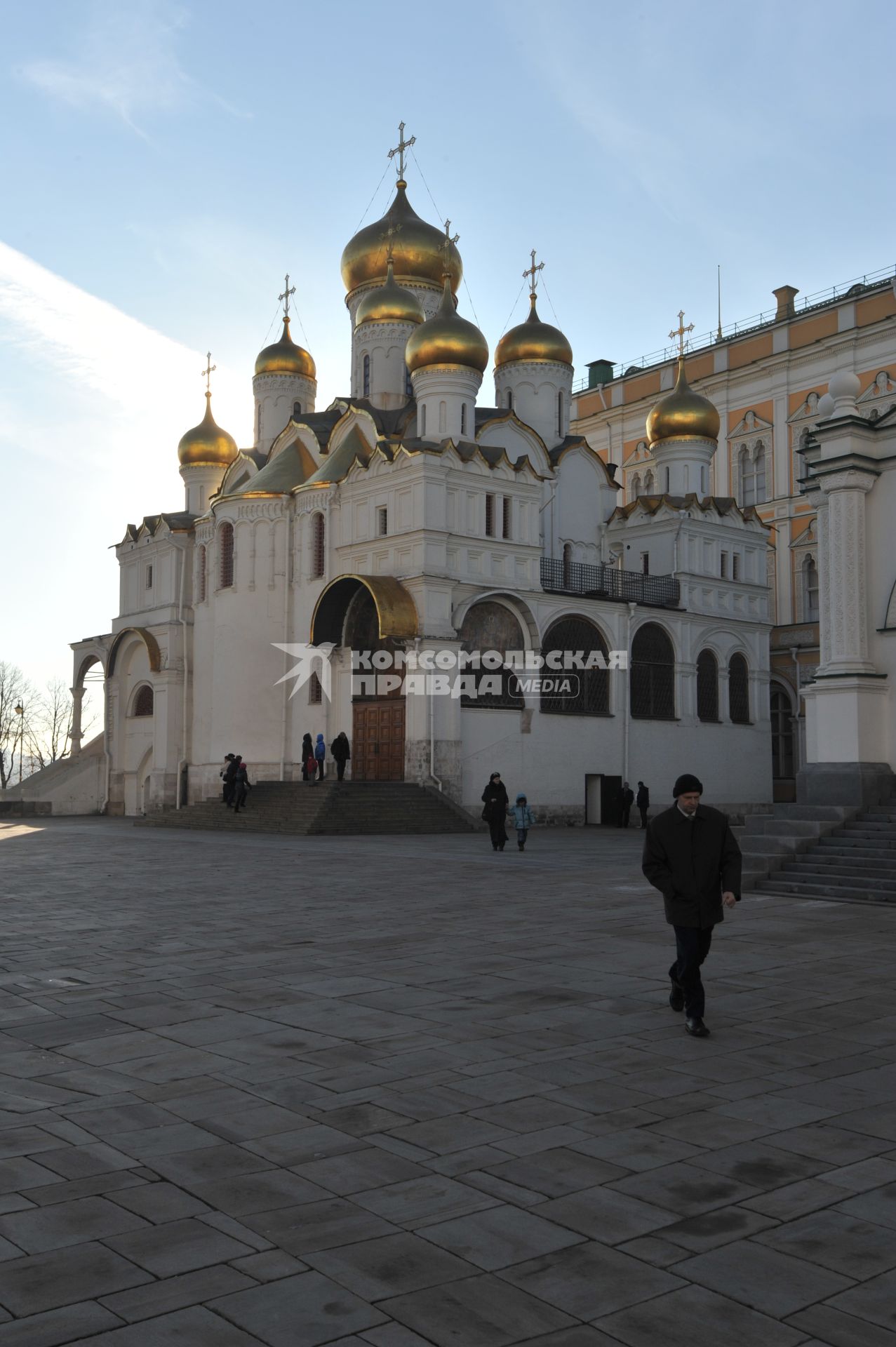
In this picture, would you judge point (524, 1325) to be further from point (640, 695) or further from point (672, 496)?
point (672, 496)

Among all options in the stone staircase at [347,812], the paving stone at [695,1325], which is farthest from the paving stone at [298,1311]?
the stone staircase at [347,812]

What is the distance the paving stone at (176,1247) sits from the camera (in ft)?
11.1

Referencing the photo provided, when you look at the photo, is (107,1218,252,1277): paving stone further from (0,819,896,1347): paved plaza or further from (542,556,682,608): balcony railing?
(542,556,682,608): balcony railing

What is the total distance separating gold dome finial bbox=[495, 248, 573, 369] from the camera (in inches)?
1273

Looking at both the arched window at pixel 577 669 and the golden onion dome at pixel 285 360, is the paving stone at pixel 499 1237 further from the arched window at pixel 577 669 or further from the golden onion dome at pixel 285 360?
the golden onion dome at pixel 285 360

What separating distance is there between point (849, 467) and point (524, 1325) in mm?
12171

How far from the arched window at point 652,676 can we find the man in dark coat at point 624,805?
252 cm

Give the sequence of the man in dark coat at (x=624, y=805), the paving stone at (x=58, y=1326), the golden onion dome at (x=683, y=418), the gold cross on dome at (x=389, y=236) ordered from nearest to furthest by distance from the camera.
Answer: the paving stone at (x=58, y=1326) < the man in dark coat at (x=624, y=805) < the gold cross on dome at (x=389, y=236) < the golden onion dome at (x=683, y=418)

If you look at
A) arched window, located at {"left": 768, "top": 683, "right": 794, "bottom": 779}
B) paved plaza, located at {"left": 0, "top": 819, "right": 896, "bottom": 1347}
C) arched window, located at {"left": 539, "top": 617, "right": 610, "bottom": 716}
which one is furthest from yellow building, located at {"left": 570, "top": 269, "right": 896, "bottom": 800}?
paved plaza, located at {"left": 0, "top": 819, "right": 896, "bottom": 1347}

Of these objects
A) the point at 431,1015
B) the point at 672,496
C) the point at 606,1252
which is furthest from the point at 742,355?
the point at 606,1252

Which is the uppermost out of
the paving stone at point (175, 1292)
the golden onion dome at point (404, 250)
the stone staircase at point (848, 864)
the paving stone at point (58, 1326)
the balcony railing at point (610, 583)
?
the golden onion dome at point (404, 250)

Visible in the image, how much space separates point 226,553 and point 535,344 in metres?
9.94

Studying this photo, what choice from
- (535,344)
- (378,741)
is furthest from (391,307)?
(378,741)

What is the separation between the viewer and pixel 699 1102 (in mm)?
4957
